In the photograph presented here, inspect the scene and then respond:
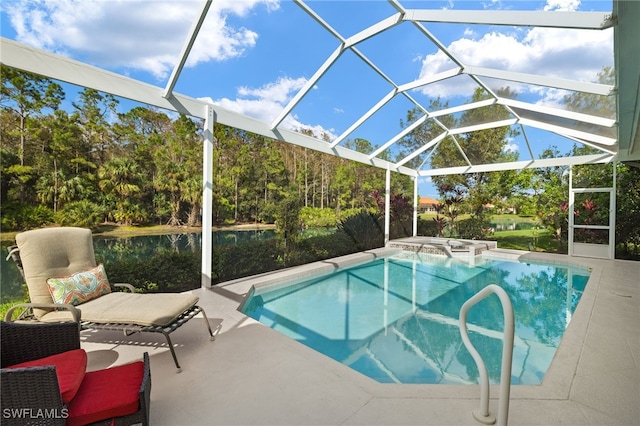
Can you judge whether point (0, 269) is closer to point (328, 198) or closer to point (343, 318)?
point (343, 318)

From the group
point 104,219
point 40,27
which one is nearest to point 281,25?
point 40,27

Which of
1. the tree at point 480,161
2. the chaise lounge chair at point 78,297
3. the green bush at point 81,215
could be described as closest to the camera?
the chaise lounge chair at point 78,297

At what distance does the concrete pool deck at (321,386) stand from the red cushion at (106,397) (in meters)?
0.42

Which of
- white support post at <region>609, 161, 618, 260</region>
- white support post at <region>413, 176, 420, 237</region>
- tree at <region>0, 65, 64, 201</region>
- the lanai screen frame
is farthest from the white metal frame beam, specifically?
white support post at <region>413, 176, 420, 237</region>

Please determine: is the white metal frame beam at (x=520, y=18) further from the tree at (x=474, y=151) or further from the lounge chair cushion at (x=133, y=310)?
the lounge chair cushion at (x=133, y=310)

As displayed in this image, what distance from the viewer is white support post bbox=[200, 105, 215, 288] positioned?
239 inches

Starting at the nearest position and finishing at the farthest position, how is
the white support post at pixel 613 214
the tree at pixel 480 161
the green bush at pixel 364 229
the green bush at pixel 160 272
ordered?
the green bush at pixel 160 272, the white support post at pixel 613 214, the green bush at pixel 364 229, the tree at pixel 480 161

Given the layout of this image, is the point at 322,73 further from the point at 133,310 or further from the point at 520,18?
the point at 133,310

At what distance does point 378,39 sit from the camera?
5.90 meters

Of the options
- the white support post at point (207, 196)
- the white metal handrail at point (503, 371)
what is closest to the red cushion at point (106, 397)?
the white metal handrail at point (503, 371)

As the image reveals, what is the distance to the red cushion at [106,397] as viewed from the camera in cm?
193

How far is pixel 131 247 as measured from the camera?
544cm

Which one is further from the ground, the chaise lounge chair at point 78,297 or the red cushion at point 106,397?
the chaise lounge chair at point 78,297

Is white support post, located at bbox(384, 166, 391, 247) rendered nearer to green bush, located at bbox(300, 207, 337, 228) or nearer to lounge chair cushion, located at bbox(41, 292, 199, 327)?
green bush, located at bbox(300, 207, 337, 228)
